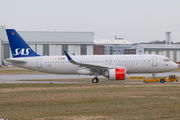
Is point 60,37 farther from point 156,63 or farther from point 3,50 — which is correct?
point 156,63

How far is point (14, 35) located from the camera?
3538 cm

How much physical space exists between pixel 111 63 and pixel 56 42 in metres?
65.2

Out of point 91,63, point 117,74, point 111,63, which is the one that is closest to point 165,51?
point 111,63

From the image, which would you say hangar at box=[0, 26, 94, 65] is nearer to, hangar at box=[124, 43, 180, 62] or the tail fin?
hangar at box=[124, 43, 180, 62]

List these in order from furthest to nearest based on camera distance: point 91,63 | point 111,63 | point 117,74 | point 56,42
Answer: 1. point 56,42
2. point 91,63
3. point 111,63
4. point 117,74

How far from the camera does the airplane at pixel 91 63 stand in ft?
109

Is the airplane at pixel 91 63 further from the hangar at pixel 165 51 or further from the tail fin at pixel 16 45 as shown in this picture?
the hangar at pixel 165 51

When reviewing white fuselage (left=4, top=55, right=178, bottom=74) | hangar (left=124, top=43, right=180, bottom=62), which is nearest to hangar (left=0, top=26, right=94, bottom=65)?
hangar (left=124, top=43, right=180, bottom=62)

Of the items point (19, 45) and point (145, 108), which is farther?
point (19, 45)

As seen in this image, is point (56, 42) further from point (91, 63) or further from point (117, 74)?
point (117, 74)

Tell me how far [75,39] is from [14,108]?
8319 cm

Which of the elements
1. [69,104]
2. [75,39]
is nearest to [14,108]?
[69,104]

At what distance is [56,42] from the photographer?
96938mm

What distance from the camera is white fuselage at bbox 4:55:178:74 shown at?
110ft
